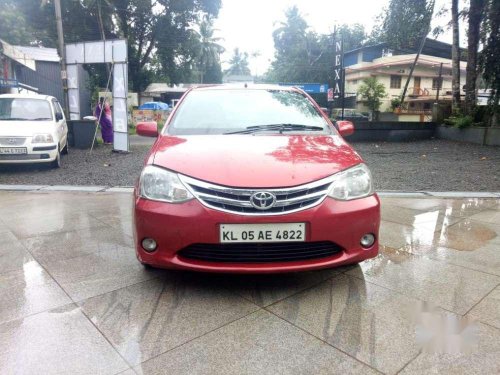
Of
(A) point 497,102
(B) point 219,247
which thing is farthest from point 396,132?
(B) point 219,247

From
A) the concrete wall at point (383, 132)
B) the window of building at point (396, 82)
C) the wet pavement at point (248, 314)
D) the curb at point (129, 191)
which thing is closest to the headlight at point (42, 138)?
the curb at point (129, 191)

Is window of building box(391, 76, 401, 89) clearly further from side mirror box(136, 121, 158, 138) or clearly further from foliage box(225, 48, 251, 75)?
foliage box(225, 48, 251, 75)

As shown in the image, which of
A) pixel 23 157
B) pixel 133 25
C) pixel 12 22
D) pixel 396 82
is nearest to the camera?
pixel 23 157

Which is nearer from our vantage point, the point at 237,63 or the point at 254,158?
the point at 254,158

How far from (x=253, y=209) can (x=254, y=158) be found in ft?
1.51

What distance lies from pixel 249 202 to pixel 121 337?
1.05 metres

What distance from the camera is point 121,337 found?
7.29 ft

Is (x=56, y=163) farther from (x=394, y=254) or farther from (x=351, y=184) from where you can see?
(x=351, y=184)

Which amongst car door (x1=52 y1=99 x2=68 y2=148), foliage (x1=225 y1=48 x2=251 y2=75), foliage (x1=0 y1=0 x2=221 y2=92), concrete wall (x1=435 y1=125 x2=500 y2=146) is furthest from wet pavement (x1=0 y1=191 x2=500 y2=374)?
foliage (x1=225 y1=48 x2=251 y2=75)

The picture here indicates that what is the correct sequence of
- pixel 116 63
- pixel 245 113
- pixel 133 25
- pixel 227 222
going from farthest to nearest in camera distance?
pixel 133 25 < pixel 116 63 < pixel 245 113 < pixel 227 222

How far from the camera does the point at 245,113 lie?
3.69m

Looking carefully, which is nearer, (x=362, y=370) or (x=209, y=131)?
(x=362, y=370)


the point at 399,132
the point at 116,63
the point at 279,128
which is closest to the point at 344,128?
the point at 279,128

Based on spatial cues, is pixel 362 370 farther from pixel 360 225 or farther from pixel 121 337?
pixel 121 337
